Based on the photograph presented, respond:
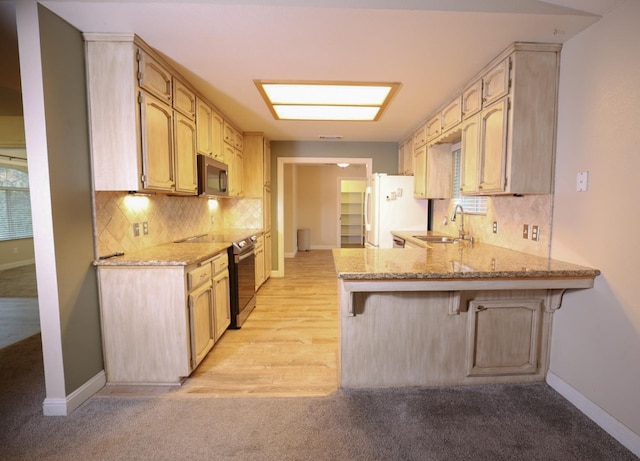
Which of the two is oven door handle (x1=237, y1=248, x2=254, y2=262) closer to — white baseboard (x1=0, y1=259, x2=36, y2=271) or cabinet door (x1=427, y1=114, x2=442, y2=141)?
cabinet door (x1=427, y1=114, x2=442, y2=141)

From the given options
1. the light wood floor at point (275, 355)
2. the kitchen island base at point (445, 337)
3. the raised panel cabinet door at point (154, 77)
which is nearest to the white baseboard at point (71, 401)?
the light wood floor at point (275, 355)

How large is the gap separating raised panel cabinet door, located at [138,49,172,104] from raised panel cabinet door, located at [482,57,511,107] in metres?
2.51

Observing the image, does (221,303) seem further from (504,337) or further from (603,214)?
(603,214)

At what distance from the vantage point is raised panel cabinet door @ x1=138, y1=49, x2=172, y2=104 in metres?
2.00

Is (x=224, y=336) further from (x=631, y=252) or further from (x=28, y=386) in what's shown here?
(x=631, y=252)

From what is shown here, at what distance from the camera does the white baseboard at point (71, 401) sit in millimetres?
1764

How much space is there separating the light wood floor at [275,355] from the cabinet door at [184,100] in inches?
84.2

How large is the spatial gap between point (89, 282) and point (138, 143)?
987mm

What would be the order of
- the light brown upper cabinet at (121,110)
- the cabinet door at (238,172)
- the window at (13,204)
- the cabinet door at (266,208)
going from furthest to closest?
the window at (13,204), the cabinet door at (266,208), the cabinet door at (238,172), the light brown upper cabinet at (121,110)

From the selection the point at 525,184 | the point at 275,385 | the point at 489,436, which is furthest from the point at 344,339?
the point at 525,184

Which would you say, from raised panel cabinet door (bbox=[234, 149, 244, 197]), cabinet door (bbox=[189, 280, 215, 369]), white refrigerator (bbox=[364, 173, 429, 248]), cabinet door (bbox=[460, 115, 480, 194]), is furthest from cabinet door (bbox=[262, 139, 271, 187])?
cabinet door (bbox=[460, 115, 480, 194])

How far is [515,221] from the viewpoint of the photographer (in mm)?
2418

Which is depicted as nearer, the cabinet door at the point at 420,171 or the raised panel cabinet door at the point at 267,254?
the cabinet door at the point at 420,171

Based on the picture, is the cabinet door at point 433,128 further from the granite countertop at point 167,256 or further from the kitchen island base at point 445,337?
the granite countertop at point 167,256
